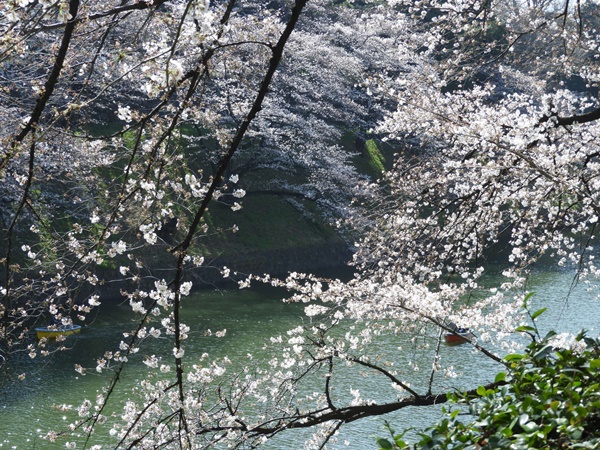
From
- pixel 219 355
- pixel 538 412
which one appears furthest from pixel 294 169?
pixel 538 412

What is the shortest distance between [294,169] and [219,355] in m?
7.01

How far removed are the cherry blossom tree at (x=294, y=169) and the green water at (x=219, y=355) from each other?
274 mm

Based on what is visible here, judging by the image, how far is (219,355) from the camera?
1015cm

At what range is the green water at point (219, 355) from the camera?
7.61 m

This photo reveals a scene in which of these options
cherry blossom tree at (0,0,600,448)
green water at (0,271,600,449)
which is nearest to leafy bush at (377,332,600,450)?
cherry blossom tree at (0,0,600,448)

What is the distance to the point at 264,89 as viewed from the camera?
2539 mm

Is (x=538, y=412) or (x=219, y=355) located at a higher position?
(x=538, y=412)

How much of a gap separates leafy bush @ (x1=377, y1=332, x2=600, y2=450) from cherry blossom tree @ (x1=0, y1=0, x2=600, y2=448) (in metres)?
1.22

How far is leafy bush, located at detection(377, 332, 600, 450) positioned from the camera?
1.38 metres

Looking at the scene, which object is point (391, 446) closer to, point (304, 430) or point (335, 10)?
point (304, 430)

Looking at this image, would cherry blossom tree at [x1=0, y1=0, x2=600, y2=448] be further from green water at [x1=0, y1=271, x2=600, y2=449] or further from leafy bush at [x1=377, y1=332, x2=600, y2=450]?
leafy bush at [x1=377, y1=332, x2=600, y2=450]

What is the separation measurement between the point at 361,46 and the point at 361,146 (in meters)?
4.11

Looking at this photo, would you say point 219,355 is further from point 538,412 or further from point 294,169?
point 538,412

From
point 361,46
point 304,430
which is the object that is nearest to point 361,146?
point 361,46
